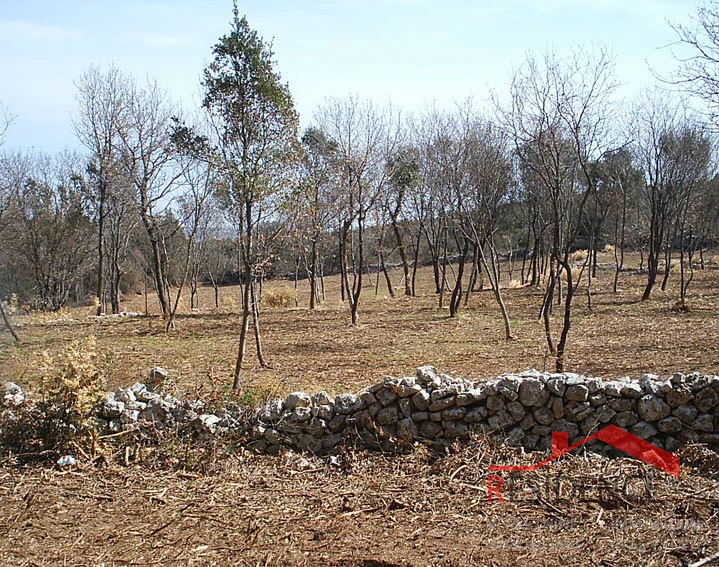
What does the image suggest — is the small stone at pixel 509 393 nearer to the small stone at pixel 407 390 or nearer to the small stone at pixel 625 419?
the small stone at pixel 407 390

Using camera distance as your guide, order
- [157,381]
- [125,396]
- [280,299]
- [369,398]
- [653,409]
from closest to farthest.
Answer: [653,409] → [369,398] → [125,396] → [157,381] → [280,299]

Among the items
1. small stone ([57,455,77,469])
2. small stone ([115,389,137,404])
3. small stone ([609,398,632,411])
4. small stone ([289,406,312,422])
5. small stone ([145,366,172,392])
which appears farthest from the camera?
small stone ([145,366,172,392])

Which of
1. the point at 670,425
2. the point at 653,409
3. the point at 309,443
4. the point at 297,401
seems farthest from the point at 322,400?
the point at 670,425

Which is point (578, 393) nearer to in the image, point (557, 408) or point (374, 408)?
point (557, 408)

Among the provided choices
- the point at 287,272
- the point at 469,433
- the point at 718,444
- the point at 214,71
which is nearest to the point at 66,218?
the point at 287,272

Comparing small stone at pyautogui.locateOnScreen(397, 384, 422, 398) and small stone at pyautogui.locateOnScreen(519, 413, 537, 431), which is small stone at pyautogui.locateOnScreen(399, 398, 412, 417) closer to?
small stone at pyautogui.locateOnScreen(397, 384, 422, 398)

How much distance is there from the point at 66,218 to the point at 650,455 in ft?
82.2

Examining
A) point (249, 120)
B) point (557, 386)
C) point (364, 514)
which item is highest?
point (249, 120)

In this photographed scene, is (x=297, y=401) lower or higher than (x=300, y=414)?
higher

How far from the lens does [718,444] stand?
17.3 ft

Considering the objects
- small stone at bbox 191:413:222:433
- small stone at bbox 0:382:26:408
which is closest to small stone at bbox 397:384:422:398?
small stone at bbox 191:413:222:433

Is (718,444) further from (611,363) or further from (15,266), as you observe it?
(15,266)

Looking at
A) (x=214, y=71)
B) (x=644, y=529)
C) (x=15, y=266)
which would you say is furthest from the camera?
(x=15, y=266)

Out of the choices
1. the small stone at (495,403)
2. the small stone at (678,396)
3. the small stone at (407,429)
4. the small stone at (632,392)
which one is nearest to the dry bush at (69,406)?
the small stone at (407,429)
